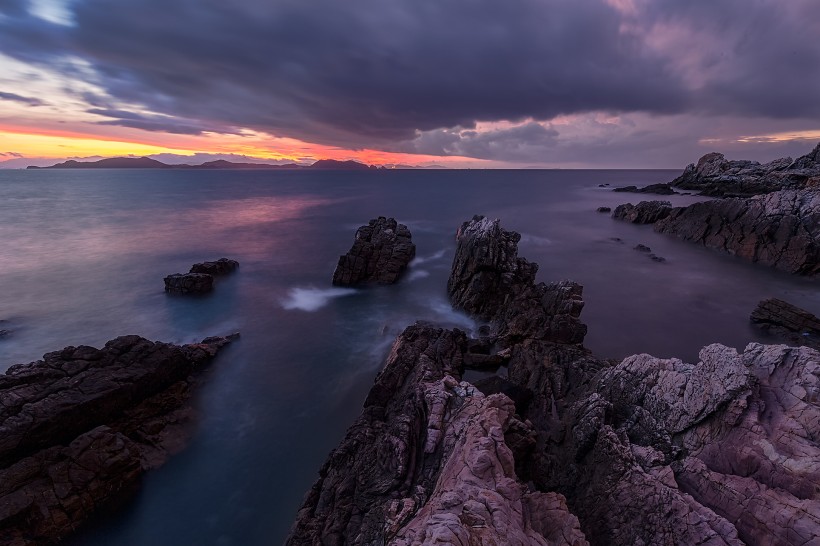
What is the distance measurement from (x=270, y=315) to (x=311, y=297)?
12.1 feet

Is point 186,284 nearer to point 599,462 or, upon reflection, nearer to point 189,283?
point 189,283

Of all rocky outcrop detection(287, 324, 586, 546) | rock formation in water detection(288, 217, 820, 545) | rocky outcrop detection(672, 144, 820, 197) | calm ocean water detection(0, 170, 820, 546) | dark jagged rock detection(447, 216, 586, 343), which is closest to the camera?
rocky outcrop detection(287, 324, 586, 546)

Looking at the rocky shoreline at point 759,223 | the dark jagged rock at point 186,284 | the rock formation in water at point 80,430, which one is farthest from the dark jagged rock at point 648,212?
the rock formation in water at point 80,430

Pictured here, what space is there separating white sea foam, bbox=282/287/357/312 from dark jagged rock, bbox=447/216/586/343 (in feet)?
25.8

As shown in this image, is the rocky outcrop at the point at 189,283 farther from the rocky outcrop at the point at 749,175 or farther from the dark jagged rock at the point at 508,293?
the rocky outcrop at the point at 749,175

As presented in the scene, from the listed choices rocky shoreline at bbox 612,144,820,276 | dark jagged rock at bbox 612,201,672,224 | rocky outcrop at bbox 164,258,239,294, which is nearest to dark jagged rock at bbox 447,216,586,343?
rocky outcrop at bbox 164,258,239,294

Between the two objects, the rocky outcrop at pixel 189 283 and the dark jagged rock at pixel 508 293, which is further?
the rocky outcrop at pixel 189 283

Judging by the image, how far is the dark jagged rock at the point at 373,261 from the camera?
2841 centimetres

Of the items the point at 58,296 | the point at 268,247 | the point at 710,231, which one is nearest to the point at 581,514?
the point at 58,296

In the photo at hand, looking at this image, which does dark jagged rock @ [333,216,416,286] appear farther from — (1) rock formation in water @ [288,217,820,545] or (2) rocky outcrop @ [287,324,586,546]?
(2) rocky outcrop @ [287,324,586,546]

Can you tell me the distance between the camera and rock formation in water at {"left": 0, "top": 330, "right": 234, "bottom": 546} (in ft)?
32.8

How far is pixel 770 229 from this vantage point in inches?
1294

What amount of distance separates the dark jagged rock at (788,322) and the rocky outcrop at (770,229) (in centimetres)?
1393

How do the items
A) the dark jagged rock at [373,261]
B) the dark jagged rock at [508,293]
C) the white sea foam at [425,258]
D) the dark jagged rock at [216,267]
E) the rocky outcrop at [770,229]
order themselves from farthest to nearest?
the white sea foam at [425,258]
the rocky outcrop at [770,229]
the dark jagged rock at [216,267]
the dark jagged rock at [373,261]
the dark jagged rock at [508,293]
